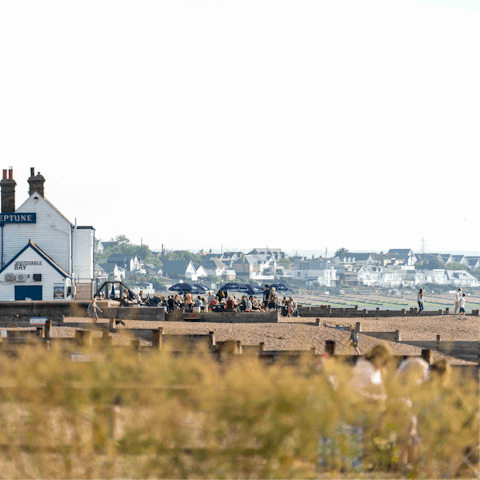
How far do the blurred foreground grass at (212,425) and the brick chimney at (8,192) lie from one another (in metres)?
34.1

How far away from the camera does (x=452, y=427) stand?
25.0ft

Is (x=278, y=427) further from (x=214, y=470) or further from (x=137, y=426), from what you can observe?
(x=137, y=426)

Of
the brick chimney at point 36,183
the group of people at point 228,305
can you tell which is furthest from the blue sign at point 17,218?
the group of people at point 228,305

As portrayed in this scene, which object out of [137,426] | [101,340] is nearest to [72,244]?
[101,340]

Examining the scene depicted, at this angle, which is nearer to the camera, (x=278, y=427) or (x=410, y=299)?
(x=278, y=427)

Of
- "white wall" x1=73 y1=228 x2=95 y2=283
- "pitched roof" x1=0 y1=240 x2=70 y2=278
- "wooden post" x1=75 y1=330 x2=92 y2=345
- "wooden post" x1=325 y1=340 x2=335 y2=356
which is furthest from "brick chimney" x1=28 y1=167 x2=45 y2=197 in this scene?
"wooden post" x1=325 y1=340 x2=335 y2=356

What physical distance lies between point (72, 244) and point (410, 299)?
154 meters

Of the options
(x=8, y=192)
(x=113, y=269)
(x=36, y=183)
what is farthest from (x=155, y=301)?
(x=113, y=269)

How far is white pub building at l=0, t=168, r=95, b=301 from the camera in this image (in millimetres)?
37844

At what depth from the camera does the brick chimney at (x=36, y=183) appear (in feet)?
131

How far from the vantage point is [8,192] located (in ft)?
133

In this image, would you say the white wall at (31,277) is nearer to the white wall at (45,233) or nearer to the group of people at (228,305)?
the white wall at (45,233)

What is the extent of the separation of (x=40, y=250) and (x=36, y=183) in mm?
4092

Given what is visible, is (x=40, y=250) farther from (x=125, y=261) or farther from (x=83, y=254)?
(x=125, y=261)
